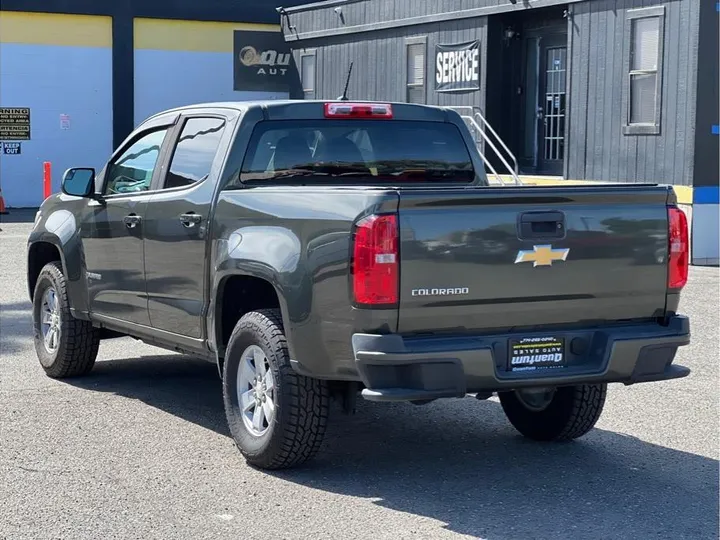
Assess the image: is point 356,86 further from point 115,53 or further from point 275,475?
point 275,475

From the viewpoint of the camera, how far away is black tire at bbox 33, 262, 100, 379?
8.52m

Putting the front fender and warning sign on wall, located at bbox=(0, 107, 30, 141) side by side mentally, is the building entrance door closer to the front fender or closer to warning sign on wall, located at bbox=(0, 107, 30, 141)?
the front fender

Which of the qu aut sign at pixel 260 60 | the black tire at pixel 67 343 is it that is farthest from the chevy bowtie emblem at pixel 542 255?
the qu aut sign at pixel 260 60

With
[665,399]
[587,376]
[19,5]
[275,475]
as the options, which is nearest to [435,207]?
[587,376]

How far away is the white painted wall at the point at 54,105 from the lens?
29984mm

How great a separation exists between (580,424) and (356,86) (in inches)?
773

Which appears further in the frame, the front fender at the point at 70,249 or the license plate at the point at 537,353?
the front fender at the point at 70,249

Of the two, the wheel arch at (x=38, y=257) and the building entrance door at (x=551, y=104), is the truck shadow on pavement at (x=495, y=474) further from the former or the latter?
the building entrance door at (x=551, y=104)

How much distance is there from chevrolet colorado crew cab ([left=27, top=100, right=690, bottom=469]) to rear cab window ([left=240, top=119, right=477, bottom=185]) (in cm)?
1

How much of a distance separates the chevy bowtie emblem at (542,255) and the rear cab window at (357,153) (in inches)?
62.2

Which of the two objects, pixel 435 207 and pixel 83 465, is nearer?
pixel 435 207

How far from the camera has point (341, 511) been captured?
5664mm

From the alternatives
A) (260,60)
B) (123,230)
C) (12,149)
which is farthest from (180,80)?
(123,230)

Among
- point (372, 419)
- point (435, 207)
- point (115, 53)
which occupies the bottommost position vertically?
point (372, 419)
